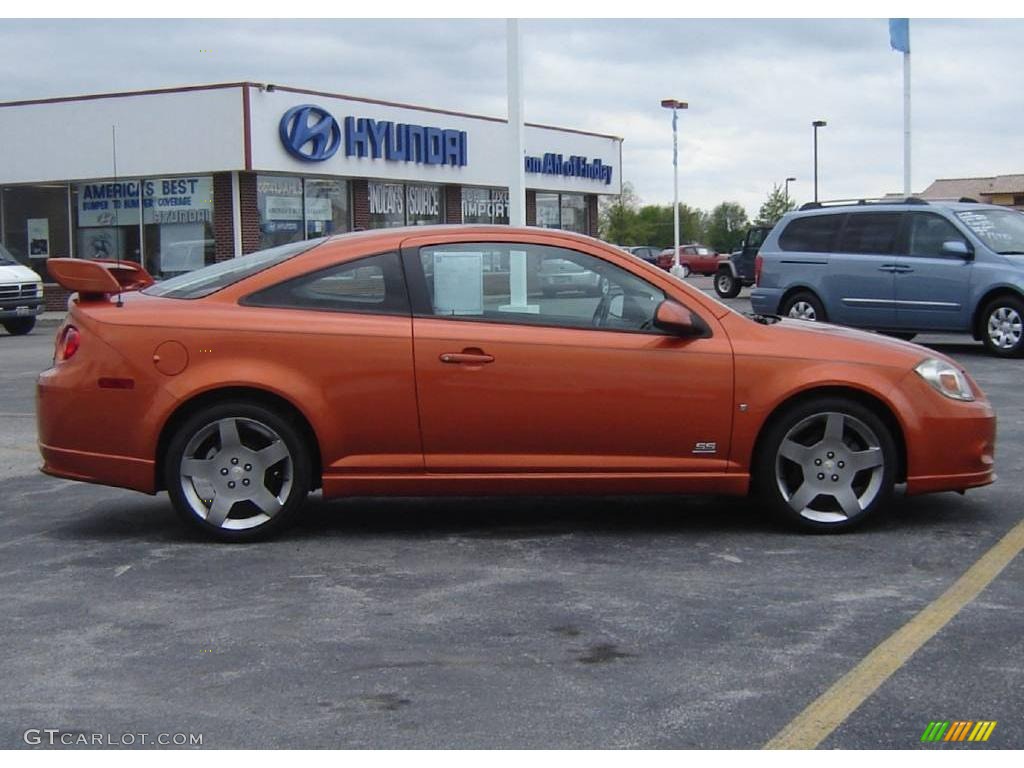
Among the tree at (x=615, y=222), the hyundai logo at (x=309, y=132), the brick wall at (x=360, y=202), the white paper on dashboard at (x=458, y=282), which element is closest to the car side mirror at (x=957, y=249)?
the white paper on dashboard at (x=458, y=282)

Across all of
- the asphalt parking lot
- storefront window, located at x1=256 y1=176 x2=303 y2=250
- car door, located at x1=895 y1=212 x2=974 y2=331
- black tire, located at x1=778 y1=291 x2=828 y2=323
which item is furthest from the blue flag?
the asphalt parking lot

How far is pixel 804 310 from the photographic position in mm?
17000

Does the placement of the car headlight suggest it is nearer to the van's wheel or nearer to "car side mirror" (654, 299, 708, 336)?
"car side mirror" (654, 299, 708, 336)

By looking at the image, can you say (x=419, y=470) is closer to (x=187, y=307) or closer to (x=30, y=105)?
(x=187, y=307)

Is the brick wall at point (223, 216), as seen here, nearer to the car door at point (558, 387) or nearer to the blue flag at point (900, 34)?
the blue flag at point (900, 34)

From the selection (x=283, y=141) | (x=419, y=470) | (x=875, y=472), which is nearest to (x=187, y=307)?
(x=419, y=470)

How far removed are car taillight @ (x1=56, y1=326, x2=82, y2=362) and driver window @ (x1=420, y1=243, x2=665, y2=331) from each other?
5.42 feet

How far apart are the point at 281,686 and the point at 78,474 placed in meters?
2.57

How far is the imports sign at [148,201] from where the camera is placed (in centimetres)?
3253

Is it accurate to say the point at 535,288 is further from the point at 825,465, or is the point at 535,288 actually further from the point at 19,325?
the point at 19,325

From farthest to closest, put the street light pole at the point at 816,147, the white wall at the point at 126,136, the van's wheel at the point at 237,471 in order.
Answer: the street light pole at the point at 816,147 → the white wall at the point at 126,136 → the van's wheel at the point at 237,471

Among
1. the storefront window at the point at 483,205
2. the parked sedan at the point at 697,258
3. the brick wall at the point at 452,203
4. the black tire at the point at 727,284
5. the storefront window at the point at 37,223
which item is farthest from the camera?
the parked sedan at the point at 697,258

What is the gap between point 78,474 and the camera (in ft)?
21.5

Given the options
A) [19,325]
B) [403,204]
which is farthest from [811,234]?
[403,204]
